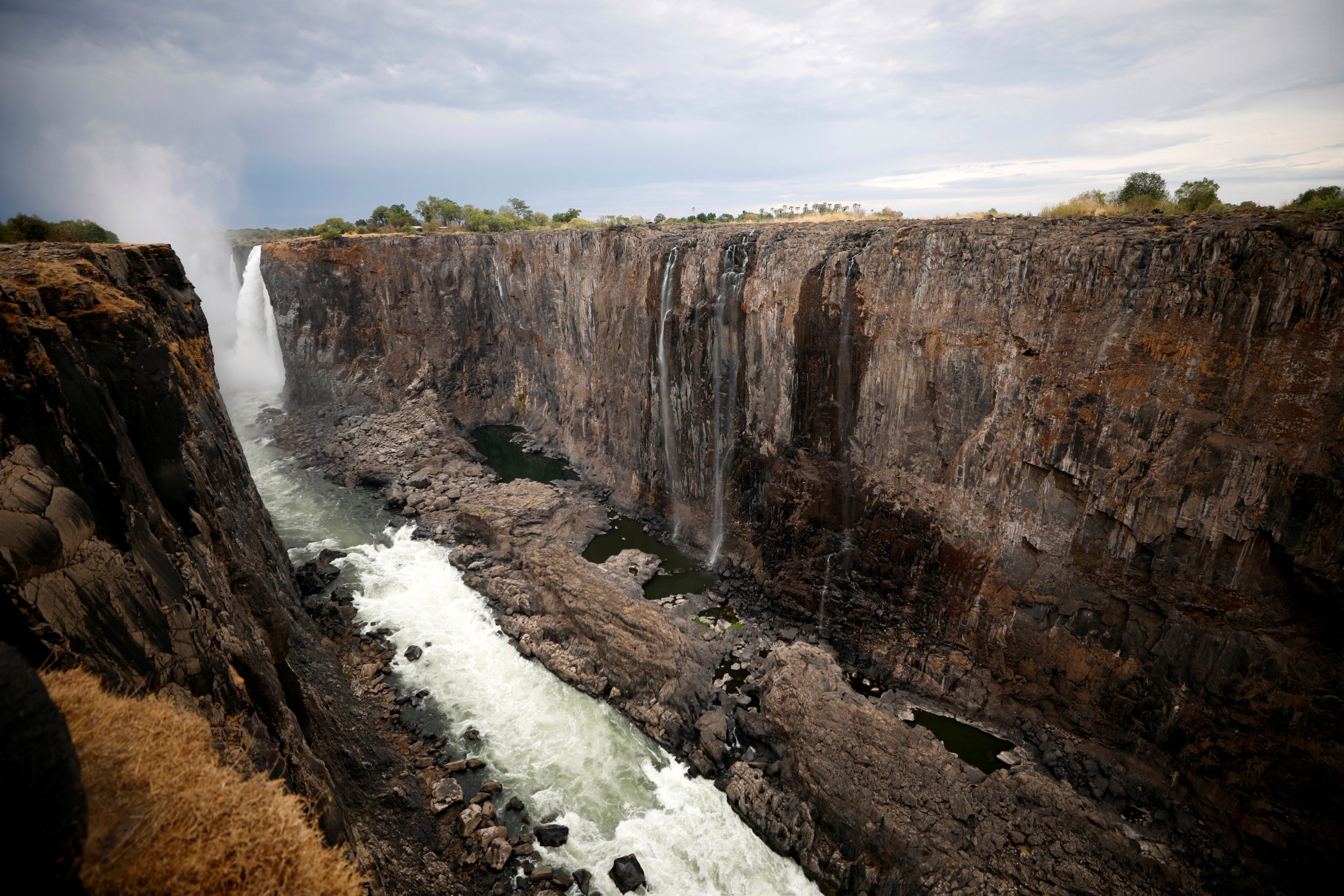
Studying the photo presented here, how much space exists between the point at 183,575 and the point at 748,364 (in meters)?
15.3

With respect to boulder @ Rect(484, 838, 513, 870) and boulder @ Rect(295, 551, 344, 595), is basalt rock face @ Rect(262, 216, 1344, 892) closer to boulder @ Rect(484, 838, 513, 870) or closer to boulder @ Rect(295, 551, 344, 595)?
boulder @ Rect(484, 838, 513, 870)

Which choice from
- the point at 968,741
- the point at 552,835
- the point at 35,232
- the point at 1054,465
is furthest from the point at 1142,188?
the point at 35,232

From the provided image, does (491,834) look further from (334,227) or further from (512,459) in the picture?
(334,227)

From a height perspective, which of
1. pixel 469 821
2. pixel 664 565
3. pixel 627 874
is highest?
pixel 664 565

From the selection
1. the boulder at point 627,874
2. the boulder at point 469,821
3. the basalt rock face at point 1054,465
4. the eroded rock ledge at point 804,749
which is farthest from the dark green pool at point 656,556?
the boulder at point 627,874

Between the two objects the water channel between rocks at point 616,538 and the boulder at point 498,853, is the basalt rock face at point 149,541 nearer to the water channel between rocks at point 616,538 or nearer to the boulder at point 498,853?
the boulder at point 498,853

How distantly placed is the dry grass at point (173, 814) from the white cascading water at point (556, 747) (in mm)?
7389

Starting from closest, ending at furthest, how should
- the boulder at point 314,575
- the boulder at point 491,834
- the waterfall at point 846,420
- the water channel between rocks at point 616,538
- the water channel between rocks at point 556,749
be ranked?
the boulder at point 491,834 → the water channel between rocks at point 556,749 → the waterfall at point 846,420 → the boulder at point 314,575 → the water channel between rocks at point 616,538

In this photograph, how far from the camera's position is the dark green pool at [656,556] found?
768 inches

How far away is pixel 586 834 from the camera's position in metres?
11.8

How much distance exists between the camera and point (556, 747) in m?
13.7

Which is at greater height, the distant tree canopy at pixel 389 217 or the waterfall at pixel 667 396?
the distant tree canopy at pixel 389 217

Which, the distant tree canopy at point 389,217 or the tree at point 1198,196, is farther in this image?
the distant tree canopy at point 389,217

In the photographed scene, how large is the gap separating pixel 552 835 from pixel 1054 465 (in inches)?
529
